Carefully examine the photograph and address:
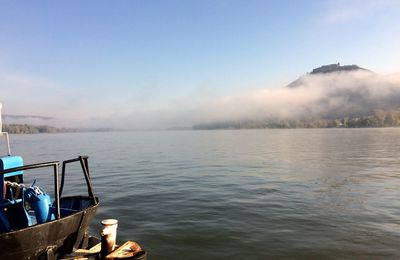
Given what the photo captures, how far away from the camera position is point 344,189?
20250mm

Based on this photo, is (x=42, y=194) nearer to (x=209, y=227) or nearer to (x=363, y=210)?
(x=209, y=227)

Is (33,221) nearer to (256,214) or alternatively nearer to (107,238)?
(107,238)

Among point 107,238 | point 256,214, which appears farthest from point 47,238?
point 256,214

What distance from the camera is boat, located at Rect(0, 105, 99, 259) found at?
7321mm

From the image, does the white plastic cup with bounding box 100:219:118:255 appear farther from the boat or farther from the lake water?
the lake water

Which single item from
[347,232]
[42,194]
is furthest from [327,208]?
[42,194]

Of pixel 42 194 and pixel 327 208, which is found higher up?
pixel 42 194

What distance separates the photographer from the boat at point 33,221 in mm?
7321

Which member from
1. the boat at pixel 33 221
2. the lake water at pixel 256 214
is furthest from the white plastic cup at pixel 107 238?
the lake water at pixel 256 214

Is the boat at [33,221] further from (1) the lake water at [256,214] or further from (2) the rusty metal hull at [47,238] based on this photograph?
(1) the lake water at [256,214]

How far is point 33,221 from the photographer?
9.30 metres

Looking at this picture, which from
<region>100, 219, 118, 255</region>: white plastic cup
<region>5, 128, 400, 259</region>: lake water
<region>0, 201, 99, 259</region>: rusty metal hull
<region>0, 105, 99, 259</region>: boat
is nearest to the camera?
<region>0, 201, 99, 259</region>: rusty metal hull

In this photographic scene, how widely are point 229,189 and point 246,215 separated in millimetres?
5824

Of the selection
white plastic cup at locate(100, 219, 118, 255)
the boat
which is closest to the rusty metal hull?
the boat
